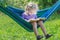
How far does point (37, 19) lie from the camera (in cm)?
636

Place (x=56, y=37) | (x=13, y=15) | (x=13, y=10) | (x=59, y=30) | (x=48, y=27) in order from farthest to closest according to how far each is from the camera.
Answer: (x=48, y=27) < (x=59, y=30) < (x=56, y=37) < (x=13, y=10) < (x=13, y=15)

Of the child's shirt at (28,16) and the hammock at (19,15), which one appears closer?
the hammock at (19,15)

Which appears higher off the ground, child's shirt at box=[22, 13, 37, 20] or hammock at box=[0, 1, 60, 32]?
hammock at box=[0, 1, 60, 32]

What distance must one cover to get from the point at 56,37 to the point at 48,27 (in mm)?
1797

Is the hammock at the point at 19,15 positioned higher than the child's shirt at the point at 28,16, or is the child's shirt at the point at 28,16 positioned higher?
the hammock at the point at 19,15

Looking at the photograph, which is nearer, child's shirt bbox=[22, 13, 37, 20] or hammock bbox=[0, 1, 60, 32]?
hammock bbox=[0, 1, 60, 32]

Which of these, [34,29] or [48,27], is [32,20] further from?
[48,27]

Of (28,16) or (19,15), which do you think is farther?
(19,15)

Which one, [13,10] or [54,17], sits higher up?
[13,10]

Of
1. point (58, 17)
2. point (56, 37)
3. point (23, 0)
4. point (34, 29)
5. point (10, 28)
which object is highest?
point (23, 0)

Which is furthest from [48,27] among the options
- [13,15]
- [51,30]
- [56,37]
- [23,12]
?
[13,15]

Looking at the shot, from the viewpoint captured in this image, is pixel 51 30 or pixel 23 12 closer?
pixel 23 12

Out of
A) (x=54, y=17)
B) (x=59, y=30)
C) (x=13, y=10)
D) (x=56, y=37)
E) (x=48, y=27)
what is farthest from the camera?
(x=54, y=17)

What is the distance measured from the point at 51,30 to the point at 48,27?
622 mm
